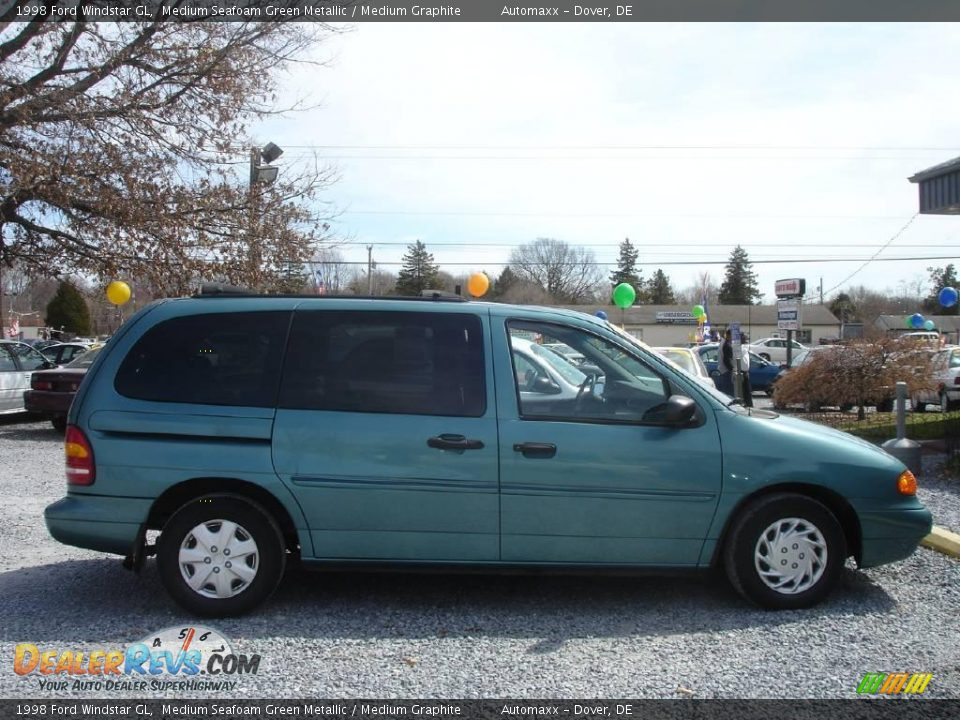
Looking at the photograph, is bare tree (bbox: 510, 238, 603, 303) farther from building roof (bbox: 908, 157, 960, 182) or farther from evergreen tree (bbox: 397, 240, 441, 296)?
building roof (bbox: 908, 157, 960, 182)

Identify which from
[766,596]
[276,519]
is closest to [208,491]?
[276,519]

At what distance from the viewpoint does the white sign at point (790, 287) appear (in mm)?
22812

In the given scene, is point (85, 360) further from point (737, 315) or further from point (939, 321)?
point (939, 321)

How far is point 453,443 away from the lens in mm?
4785

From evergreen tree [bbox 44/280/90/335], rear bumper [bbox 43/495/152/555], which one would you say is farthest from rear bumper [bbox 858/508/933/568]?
evergreen tree [bbox 44/280/90/335]

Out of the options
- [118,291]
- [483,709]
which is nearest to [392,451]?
[483,709]

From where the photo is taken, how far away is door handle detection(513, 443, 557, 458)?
4.78 meters

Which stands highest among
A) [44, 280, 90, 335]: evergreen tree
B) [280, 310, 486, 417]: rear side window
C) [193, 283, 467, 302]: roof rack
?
[44, 280, 90, 335]: evergreen tree

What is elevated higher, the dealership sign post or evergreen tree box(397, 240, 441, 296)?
evergreen tree box(397, 240, 441, 296)

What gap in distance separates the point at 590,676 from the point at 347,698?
1.14m

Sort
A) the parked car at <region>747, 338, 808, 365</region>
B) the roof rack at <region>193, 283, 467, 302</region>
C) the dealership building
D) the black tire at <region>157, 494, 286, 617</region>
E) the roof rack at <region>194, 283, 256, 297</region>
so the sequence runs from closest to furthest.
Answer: the black tire at <region>157, 494, 286, 617</region>
the roof rack at <region>193, 283, 467, 302</region>
the roof rack at <region>194, 283, 256, 297</region>
the parked car at <region>747, 338, 808, 365</region>
the dealership building

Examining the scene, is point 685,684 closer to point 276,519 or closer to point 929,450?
point 276,519

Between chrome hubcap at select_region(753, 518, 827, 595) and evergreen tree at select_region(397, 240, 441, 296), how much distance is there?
41.9 m

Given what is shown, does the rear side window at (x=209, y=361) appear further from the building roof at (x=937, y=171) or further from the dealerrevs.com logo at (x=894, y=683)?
the building roof at (x=937, y=171)
